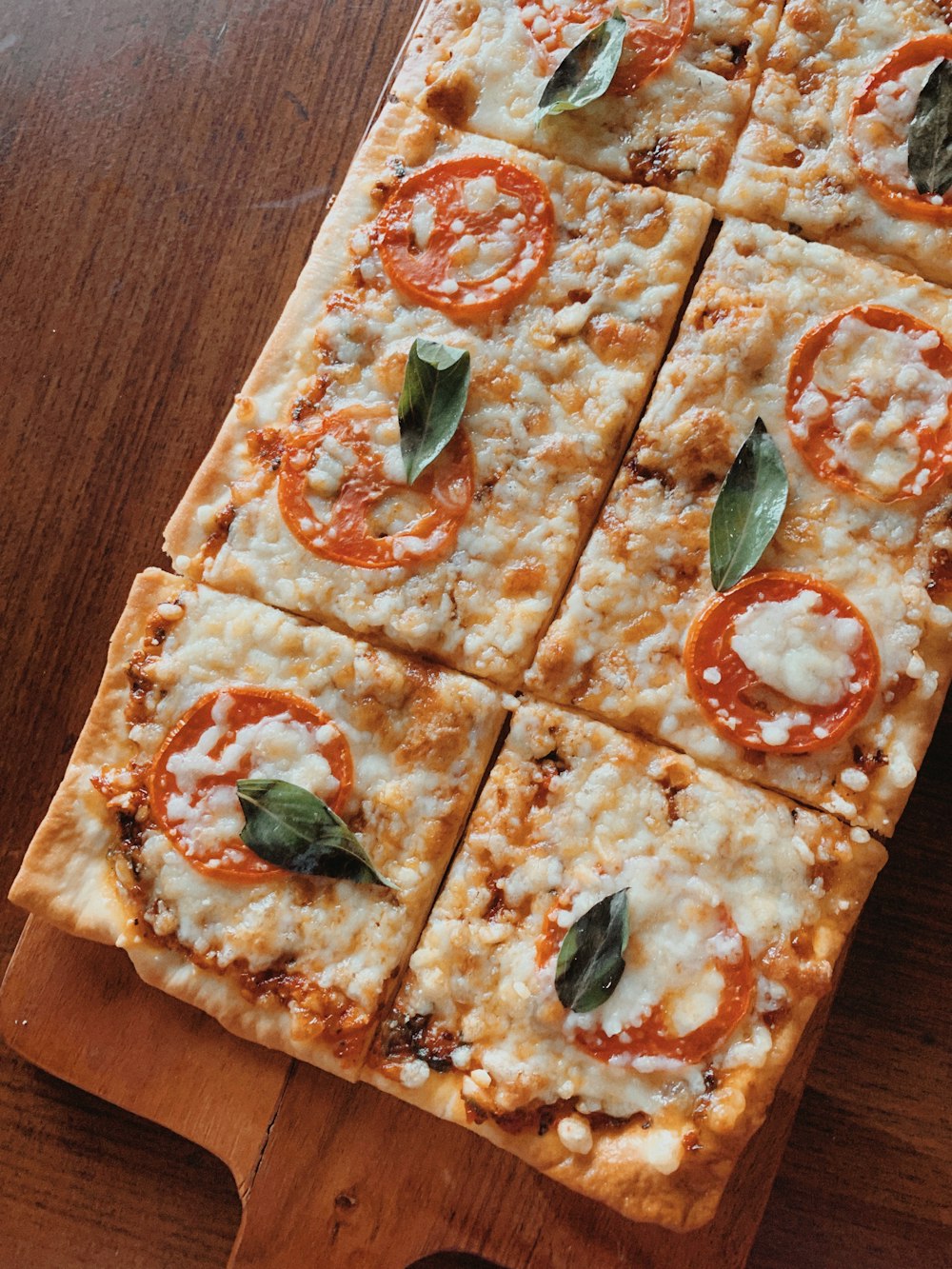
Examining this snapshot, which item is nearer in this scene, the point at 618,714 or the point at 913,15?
the point at 618,714

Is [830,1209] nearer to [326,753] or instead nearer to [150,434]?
[326,753]

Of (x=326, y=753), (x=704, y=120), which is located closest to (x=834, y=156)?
(x=704, y=120)

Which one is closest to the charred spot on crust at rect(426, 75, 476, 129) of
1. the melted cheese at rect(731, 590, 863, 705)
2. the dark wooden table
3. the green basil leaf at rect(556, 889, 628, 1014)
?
the dark wooden table

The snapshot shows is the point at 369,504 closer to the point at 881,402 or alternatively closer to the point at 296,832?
the point at 296,832

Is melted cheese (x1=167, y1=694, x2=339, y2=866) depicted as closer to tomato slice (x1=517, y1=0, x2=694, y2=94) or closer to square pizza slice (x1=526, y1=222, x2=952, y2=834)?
square pizza slice (x1=526, y1=222, x2=952, y2=834)

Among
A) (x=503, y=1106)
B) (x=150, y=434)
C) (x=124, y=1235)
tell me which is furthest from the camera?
(x=150, y=434)

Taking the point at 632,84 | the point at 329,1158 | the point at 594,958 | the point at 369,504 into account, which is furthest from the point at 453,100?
the point at 329,1158
